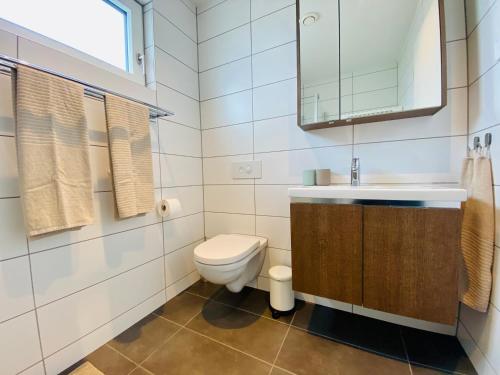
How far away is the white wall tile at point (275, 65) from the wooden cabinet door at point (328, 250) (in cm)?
90

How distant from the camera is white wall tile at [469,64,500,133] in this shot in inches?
31.4

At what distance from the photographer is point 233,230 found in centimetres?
167

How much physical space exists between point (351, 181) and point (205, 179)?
3.58 ft

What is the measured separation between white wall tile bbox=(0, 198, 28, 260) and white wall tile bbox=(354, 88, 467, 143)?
1.61 m

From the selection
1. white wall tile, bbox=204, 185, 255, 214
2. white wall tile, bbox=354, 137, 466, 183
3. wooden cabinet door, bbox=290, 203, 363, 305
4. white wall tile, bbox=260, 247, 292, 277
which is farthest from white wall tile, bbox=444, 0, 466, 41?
white wall tile, bbox=260, 247, 292, 277

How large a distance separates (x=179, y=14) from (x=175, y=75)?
17.9 inches

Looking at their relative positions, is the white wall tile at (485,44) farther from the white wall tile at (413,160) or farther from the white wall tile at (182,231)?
the white wall tile at (182,231)

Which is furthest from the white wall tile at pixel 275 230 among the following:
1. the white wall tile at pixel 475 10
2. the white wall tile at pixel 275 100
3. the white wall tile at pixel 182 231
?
the white wall tile at pixel 475 10

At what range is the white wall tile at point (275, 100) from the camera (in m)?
1.39

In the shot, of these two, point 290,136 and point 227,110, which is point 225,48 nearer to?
point 227,110

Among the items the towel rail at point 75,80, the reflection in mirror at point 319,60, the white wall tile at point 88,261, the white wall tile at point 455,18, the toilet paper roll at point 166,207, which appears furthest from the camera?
the toilet paper roll at point 166,207

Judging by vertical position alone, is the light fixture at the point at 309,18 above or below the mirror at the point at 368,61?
above

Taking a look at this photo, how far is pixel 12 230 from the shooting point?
81 centimetres

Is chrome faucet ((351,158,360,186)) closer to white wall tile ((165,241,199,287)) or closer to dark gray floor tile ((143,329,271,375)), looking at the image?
dark gray floor tile ((143,329,271,375))
